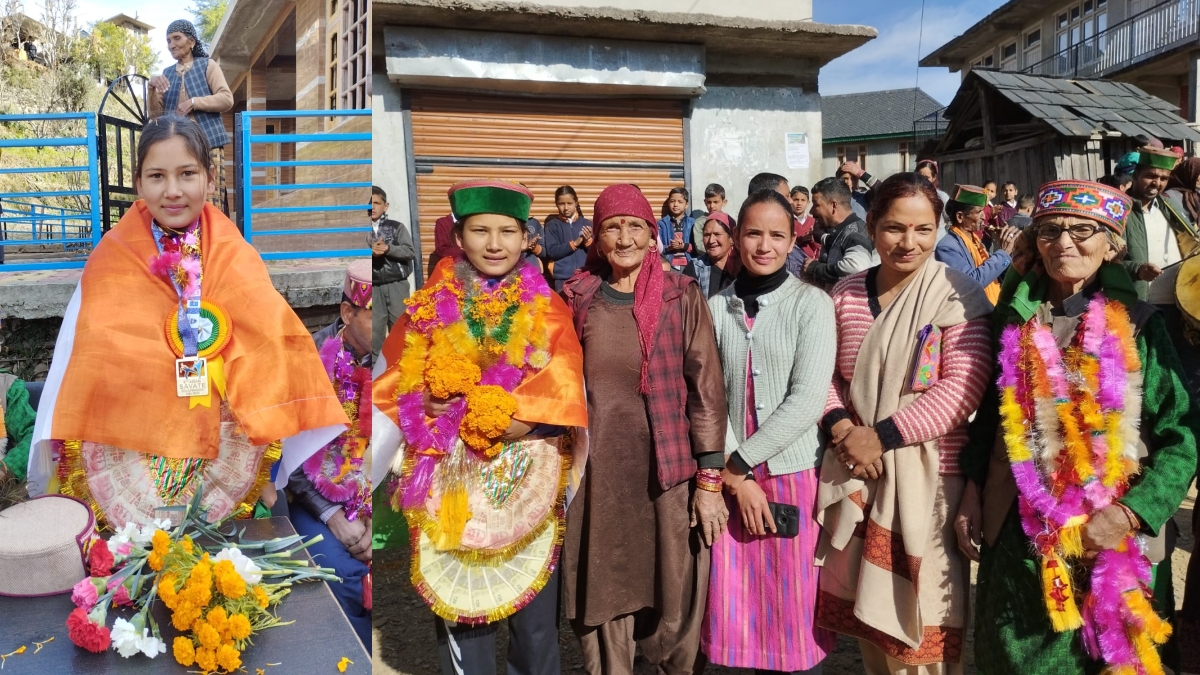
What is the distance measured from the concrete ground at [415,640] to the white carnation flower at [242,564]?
1370 millimetres

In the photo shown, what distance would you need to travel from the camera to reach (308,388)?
7.71ft

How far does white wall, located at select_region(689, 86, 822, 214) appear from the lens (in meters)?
8.82

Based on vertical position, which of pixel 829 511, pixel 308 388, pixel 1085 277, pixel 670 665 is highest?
pixel 1085 277

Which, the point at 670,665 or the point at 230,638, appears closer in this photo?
the point at 230,638

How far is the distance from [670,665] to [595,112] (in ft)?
22.3

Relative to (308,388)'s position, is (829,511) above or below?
below

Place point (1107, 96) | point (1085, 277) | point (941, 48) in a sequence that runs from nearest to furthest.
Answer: point (1085, 277) → point (1107, 96) → point (941, 48)

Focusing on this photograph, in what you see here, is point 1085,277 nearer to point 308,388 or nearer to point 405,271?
point 308,388

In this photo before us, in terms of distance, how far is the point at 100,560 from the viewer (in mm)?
2094

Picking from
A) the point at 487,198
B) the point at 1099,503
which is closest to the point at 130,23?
the point at 487,198

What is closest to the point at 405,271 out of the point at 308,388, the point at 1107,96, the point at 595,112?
the point at 308,388

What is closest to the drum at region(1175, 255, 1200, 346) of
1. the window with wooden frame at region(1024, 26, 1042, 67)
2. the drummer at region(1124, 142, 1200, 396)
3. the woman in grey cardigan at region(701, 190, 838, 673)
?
the woman in grey cardigan at region(701, 190, 838, 673)

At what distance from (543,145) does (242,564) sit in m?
6.81

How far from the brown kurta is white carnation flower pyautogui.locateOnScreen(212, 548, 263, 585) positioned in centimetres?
87
